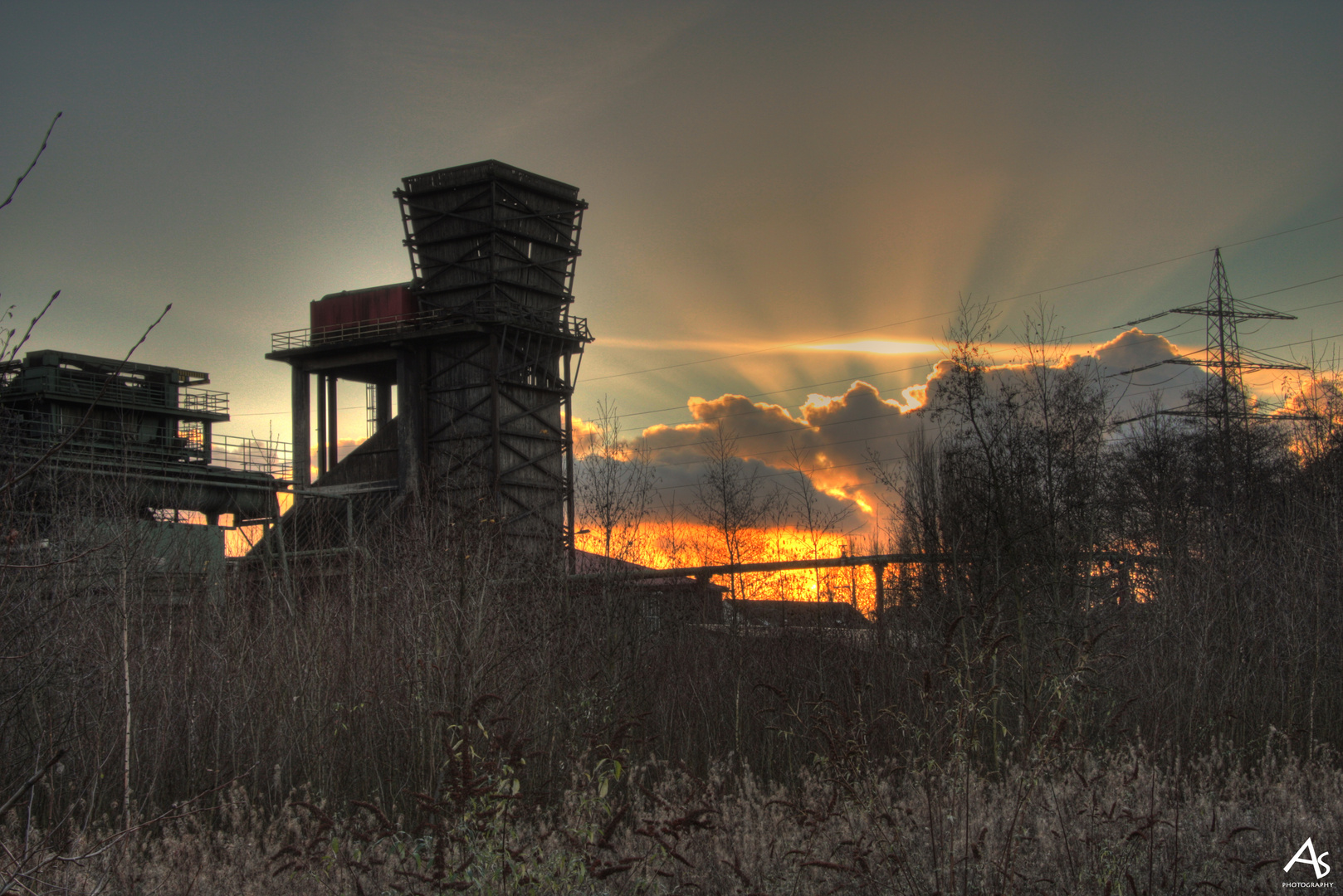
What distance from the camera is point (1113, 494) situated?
Result: 34.2m

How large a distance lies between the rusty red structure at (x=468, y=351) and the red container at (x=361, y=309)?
5 cm

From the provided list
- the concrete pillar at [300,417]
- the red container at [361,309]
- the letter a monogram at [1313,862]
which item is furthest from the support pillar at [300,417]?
the letter a monogram at [1313,862]

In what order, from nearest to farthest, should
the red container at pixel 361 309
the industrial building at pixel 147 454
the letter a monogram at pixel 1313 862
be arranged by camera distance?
the letter a monogram at pixel 1313 862, the industrial building at pixel 147 454, the red container at pixel 361 309

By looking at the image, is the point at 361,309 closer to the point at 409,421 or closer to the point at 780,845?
the point at 409,421

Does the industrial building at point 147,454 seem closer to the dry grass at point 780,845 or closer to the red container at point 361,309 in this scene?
the red container at point 361,309

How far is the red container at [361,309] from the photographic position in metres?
37.4

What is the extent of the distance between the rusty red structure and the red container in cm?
5

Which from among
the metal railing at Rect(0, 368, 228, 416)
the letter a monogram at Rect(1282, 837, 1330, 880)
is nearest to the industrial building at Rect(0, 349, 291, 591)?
the metal railing at Rect(0, 368, 228, 416)

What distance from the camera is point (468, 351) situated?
3650 cm

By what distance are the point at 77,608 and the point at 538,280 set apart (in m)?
28.2

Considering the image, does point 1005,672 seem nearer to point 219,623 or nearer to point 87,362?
point 219,623

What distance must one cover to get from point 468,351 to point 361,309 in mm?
5212

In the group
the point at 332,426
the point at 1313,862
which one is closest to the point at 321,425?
the point at 332,426

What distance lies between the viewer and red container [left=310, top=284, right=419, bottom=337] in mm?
37406
